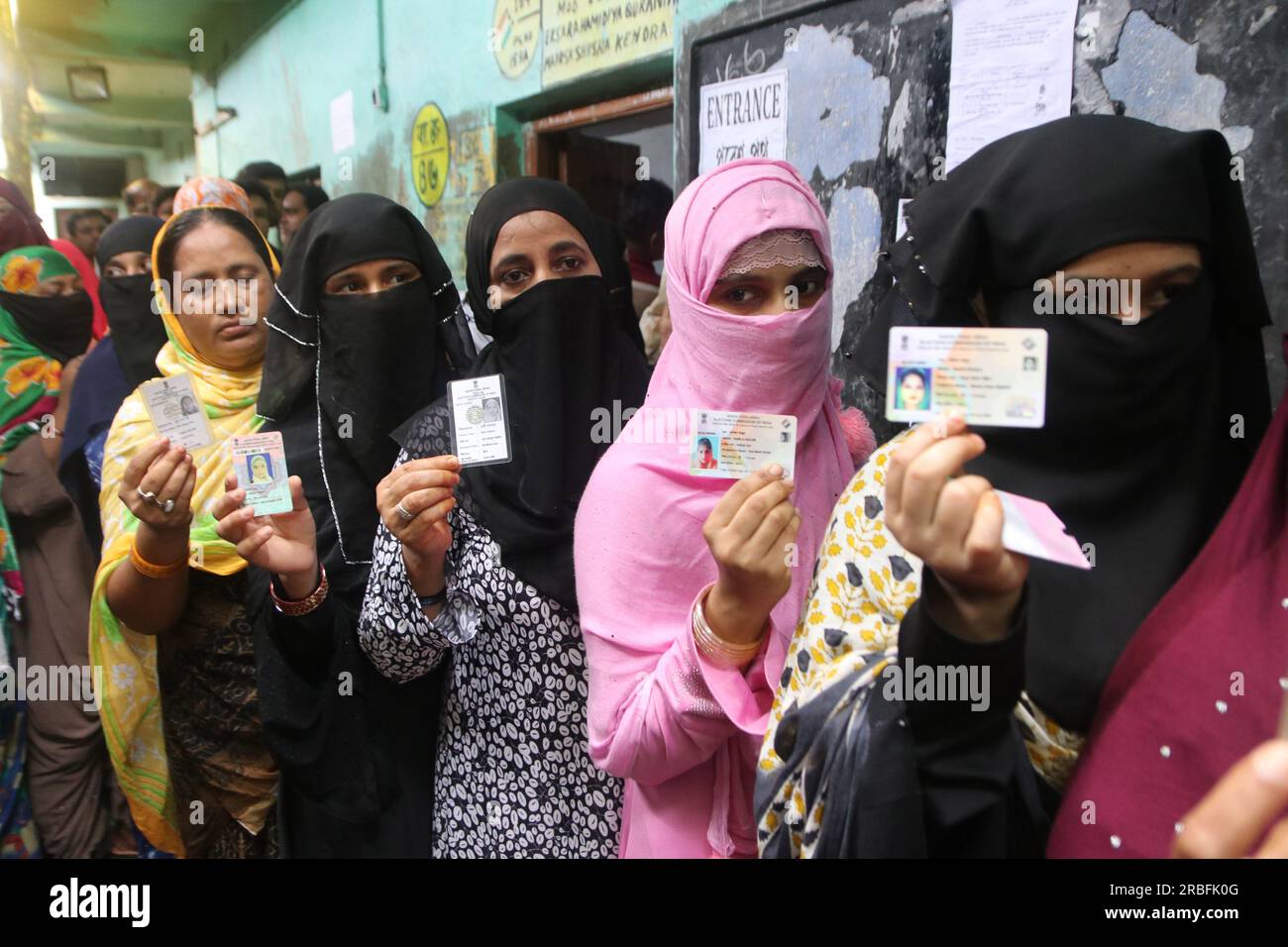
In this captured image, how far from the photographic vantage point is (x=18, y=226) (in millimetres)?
2803

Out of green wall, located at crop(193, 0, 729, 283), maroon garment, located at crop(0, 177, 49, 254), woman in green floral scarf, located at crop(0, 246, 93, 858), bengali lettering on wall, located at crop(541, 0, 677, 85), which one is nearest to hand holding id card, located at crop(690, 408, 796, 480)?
woman in green floral scarf, located at crop(0, 246, 93, 858)

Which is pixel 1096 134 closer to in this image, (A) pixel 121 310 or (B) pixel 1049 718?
(B) pixel 1049 718

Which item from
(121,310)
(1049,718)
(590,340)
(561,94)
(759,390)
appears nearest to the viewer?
(1049,718)

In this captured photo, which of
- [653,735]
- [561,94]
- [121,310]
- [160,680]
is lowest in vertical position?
[160,680]

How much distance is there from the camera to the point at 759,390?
148 centimetres

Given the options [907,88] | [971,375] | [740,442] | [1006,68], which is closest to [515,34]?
[907,88]

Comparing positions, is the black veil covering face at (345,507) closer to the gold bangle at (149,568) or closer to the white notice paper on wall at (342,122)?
the gold bangle at (149,568)

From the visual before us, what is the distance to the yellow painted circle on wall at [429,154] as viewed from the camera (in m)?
5.29

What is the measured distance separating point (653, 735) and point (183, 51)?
12643mm

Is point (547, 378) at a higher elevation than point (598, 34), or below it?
below

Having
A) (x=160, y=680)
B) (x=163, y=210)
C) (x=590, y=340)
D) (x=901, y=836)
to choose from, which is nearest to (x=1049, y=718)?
(x=901, y=836)

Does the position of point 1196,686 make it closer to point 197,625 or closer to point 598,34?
point 197,625

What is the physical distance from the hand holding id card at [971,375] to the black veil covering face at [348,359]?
1.32m

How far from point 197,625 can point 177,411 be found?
0.62 meters
